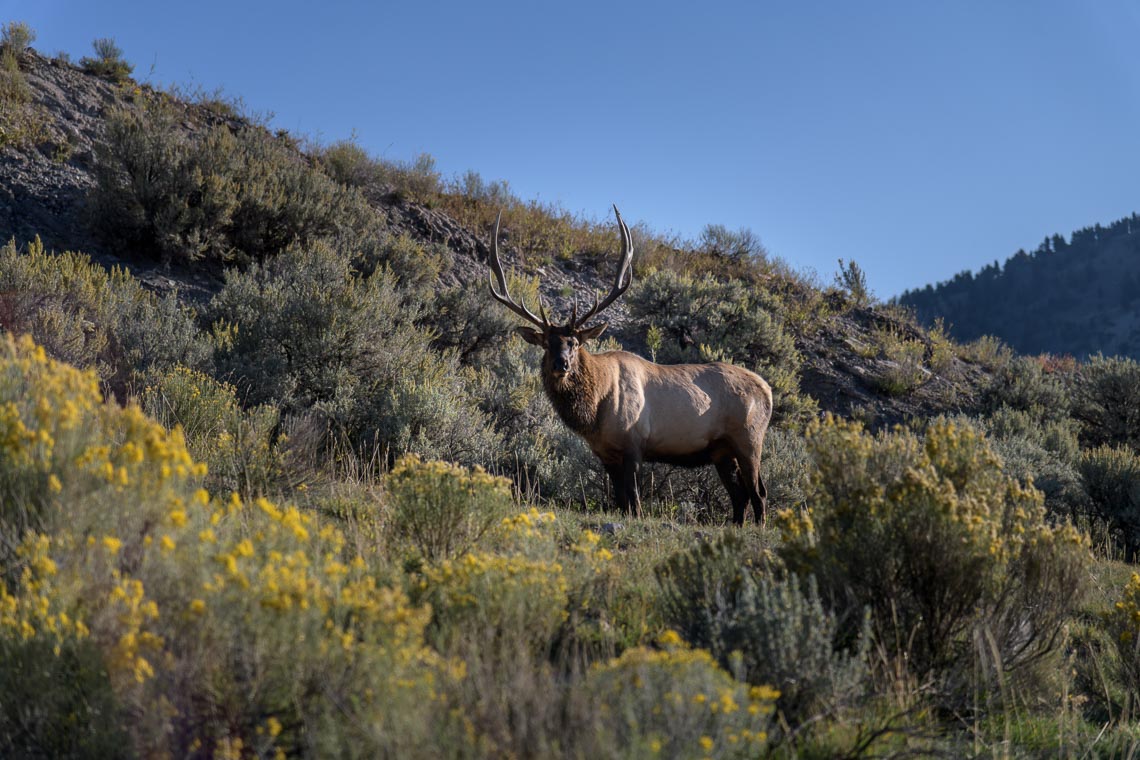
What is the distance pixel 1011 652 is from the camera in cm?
405

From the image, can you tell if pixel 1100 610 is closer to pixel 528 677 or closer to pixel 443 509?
pixel 443 509

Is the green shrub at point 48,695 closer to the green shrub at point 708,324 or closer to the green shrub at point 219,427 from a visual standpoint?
the green shrub at point 219,427

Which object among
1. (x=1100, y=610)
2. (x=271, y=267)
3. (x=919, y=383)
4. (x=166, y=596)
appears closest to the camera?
(x=166, y=596)

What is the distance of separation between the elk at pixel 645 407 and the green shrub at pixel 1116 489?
4.51 meters

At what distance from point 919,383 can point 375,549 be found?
1476 centimetres

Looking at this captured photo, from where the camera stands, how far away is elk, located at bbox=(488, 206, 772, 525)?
782 cm

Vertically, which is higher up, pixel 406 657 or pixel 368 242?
pixel 368 242

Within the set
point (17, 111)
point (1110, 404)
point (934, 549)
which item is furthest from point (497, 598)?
point (1110, 404)

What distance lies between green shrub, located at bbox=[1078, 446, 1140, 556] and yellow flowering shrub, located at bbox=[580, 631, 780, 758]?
9039 millimetres

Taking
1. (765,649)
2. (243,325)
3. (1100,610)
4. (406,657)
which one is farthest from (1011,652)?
(243,325)

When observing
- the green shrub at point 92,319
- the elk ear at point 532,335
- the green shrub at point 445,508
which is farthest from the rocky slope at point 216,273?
the green shrub at point 445,508

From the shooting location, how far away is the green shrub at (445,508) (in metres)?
4.42

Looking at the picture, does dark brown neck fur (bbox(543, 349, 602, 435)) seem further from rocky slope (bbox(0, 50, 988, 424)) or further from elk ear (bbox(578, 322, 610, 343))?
rocky slope (bbox(0, 50, 988, 424))

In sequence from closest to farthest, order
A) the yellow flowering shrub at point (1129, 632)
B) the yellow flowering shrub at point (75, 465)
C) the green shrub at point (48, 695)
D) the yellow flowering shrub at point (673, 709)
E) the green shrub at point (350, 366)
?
the yellow flowering shrub at point (673, 709) → the green shrub at point (48, 695) → the yellow flowering shrub at point (75, 465) → the yellow flowering shrub at point (1129, 632) → the green shrub at point (350, 366)
